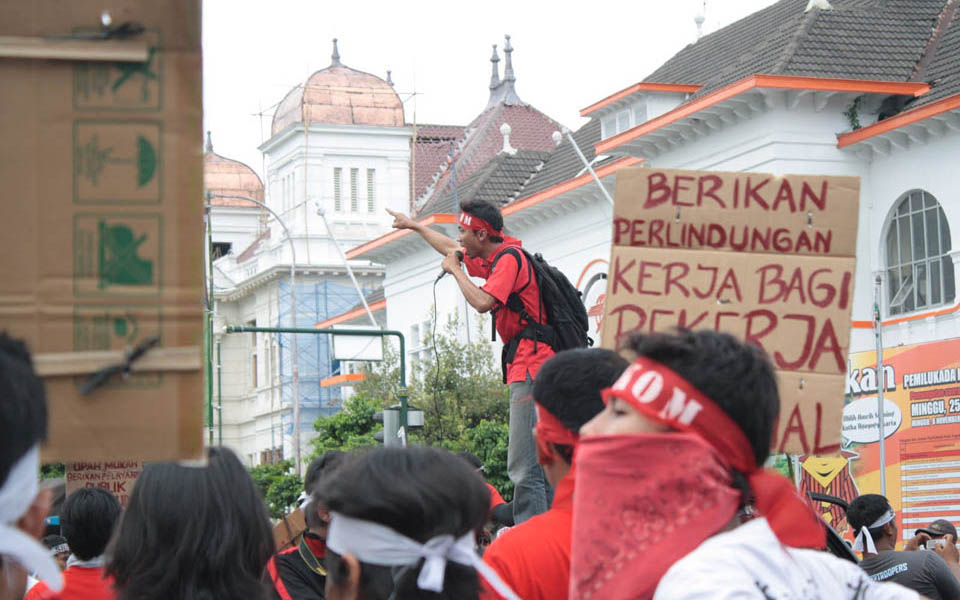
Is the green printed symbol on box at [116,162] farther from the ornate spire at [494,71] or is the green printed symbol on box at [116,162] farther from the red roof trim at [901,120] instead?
the ornate spire at [494,71]

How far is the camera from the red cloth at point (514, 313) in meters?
7.27

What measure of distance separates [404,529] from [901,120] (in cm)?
2713

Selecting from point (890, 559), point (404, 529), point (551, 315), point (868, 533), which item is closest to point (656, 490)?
point (404, 529)

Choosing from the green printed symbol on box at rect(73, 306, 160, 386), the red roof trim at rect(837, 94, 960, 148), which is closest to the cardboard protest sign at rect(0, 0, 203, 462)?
the green printed symbol on box at rect(73, 306, 160, 386)

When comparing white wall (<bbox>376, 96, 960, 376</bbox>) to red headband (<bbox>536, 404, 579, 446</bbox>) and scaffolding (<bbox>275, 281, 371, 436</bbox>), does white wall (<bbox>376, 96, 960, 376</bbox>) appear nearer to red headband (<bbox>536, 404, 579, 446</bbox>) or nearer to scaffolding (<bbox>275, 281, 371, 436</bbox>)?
red headband (<bbox>536, 404, 579, 446</bbox>)

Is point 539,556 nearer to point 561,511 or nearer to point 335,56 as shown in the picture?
point 561,511

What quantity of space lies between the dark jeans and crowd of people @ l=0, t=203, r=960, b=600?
2931 millimetres

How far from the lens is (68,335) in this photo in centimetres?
265

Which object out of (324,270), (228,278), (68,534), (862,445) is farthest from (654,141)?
(228,278)

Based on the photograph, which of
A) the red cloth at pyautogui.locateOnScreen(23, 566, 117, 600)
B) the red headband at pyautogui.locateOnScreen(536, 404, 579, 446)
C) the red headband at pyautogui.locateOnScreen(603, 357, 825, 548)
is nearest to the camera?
the red headband at pyautogui.locateOnScreen(603, 357, 825, 548)

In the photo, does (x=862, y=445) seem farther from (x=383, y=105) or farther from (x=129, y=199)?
(x=383, y=105)

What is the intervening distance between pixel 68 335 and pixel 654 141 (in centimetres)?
3159

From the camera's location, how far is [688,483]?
2732 millimetres

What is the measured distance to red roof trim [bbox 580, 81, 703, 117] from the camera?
113ft
